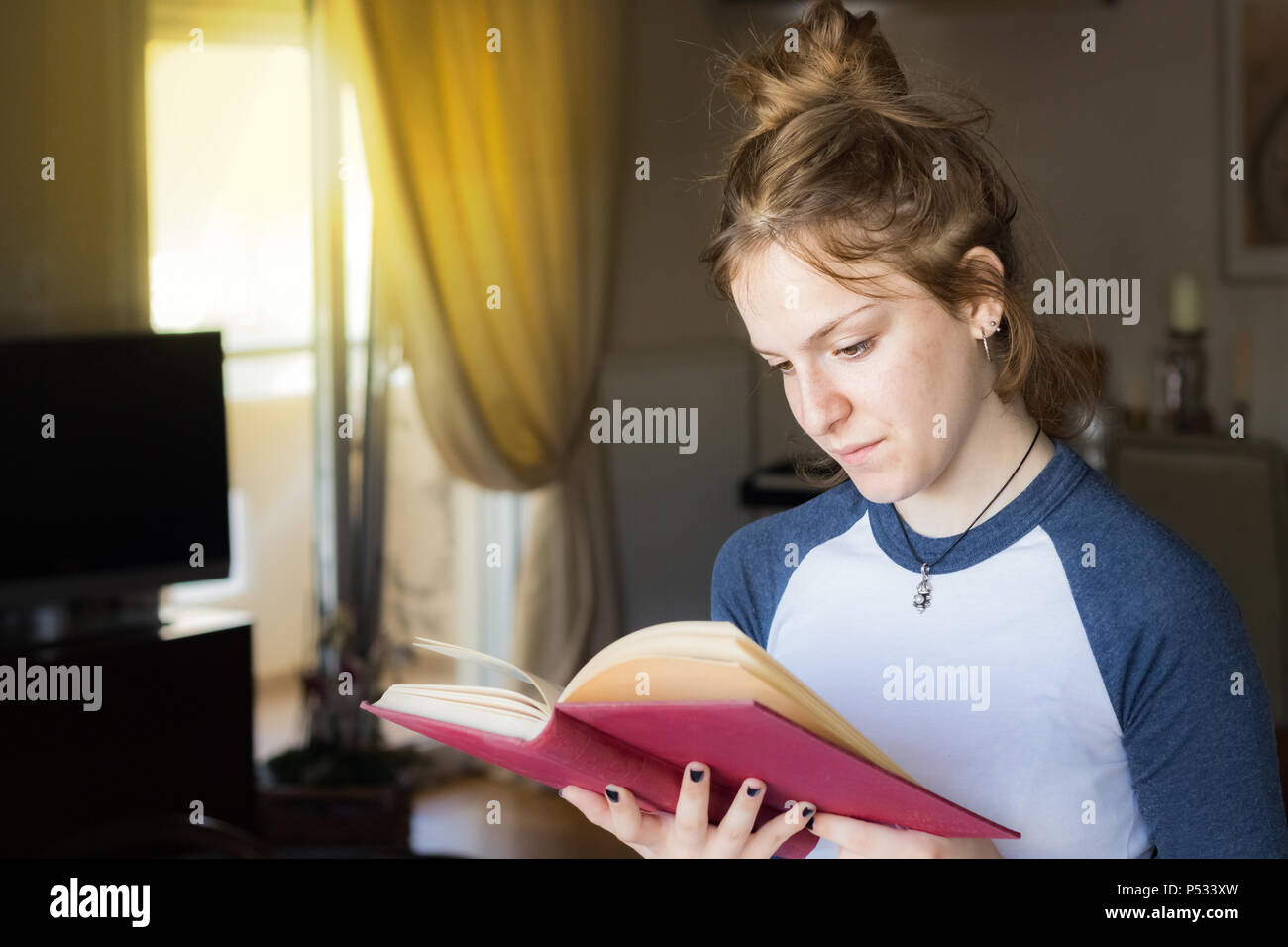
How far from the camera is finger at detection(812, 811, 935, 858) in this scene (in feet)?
2.28

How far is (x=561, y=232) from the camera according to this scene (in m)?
2.16

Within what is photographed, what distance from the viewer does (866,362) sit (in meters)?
0.76

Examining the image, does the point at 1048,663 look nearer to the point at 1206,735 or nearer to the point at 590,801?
the point at 1206,735

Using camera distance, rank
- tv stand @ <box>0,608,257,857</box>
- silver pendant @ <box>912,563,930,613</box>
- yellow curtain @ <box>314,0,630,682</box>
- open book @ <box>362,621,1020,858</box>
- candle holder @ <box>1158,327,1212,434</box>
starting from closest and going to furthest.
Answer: open book @ <box>362,621,1020,858</box> → silver pendant @ <box>912,563,930,613</box> → tv stand @ <box>0,608,257,857</box> → yellow curtain @ <box>314,0,630,682</box> → candle holder @ <box>1158,327,1212,434</box>

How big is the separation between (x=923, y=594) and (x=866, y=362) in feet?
0.54

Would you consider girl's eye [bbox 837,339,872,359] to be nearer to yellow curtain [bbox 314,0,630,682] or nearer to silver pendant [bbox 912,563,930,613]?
silver pendant [bbox 912,563,930,613]

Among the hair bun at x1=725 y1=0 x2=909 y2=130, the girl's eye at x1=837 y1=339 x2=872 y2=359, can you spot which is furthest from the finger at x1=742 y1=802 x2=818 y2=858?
the hair bun at x1=725 y1=0 x2=909 y2=130

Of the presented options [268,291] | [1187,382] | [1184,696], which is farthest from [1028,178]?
[1184,696]

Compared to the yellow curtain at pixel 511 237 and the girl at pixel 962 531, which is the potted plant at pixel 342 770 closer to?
the yellow curtain at pixel 511 237

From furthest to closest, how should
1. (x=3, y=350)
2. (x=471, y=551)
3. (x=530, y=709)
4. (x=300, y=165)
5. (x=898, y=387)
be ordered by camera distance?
(x=471, y=551) → (x=300, y=165) → (x=3, y=350) → (x=898, y=387) → (x=530, y=709)

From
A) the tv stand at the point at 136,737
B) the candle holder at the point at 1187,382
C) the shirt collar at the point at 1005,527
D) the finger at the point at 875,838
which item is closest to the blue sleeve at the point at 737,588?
the shirt collar at the point at 1005,527
